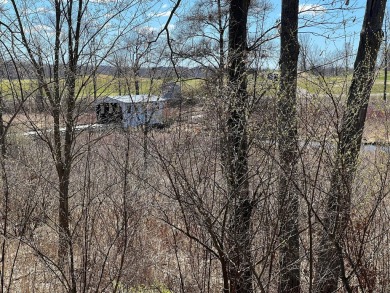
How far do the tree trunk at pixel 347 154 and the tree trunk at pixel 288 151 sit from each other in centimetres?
30

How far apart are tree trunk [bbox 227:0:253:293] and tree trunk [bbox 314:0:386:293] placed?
0.80 m

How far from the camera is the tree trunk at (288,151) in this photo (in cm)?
372

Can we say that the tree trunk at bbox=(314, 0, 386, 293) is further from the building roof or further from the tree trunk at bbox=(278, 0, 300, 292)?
the building roof

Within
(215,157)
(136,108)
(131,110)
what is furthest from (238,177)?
(131,110)

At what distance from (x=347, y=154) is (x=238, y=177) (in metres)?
1.09

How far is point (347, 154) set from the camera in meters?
3.85

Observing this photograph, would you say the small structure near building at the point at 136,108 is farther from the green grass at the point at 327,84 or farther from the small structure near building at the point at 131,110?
the green grass at the point at 327,84

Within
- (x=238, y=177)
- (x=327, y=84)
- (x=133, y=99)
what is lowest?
(x=238, y=177)

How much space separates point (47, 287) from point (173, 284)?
1813mm

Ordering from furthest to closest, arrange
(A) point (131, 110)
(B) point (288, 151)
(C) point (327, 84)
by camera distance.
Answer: (A) point (131, 110) < (B) point (288, 151) < (C) point (327, 84)

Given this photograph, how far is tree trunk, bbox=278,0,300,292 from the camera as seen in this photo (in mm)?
3723

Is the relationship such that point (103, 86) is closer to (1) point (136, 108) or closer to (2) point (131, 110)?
(1) point (136, 108)

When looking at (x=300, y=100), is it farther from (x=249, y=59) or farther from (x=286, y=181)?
(x=249, y=59)

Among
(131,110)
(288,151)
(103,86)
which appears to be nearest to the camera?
(288,151)
